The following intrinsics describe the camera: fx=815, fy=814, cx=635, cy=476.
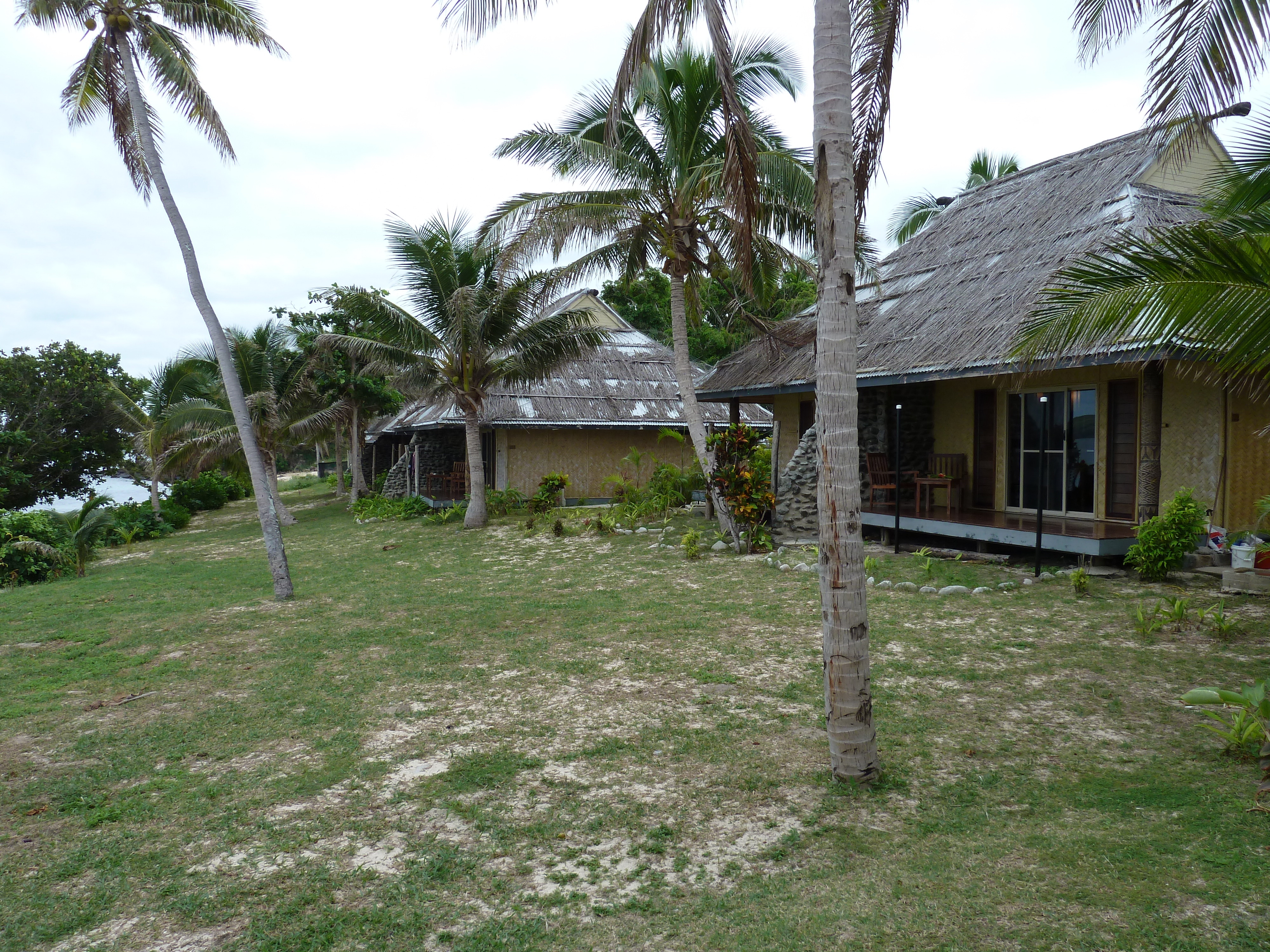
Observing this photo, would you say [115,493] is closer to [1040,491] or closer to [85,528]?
[85,528]

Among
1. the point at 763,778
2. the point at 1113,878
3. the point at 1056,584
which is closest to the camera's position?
the point at 1113,878

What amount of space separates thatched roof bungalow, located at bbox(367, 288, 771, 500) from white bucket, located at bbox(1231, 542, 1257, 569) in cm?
1434

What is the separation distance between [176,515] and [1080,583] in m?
26.1

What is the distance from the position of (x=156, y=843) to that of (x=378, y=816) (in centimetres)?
113

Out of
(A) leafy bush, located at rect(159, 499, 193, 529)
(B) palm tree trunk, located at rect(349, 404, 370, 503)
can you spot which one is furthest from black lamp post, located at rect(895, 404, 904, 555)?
(A) leafy bush, located at rect(159, 499, 193, 529)

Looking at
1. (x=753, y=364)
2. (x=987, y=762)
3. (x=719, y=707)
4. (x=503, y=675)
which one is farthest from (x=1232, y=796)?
(x=753, y=364)

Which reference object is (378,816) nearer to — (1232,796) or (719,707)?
(719,707)

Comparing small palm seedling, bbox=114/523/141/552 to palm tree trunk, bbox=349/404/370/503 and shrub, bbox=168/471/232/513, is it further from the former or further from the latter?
shrub, bbox=168/471/232/513

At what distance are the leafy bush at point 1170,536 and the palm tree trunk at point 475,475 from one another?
13.2 metres

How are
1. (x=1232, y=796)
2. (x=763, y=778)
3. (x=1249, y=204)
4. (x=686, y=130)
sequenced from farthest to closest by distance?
(x=686, y=130)
(x=1249, y=204)
(x=763, y=778)
(x=1232, y=796)

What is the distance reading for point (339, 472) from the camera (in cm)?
3291

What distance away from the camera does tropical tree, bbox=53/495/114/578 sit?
52.3 feet

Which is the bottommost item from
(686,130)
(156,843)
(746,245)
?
(156,843)

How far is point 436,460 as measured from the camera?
24375 mm
